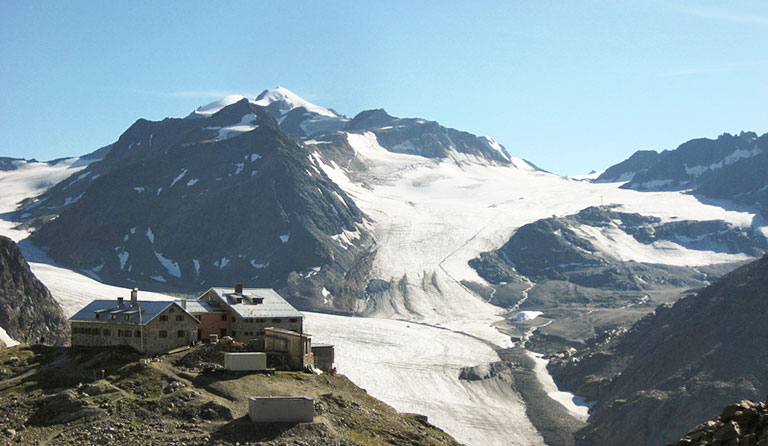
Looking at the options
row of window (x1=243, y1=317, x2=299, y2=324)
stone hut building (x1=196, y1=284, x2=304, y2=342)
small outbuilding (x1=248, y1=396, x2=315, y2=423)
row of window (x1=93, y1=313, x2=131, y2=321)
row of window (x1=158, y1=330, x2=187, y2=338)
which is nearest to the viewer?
small outbuilding (x1=248, y1=396, x2=315, y2=423)

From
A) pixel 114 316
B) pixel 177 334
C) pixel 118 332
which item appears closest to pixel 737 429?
pixel 177 334

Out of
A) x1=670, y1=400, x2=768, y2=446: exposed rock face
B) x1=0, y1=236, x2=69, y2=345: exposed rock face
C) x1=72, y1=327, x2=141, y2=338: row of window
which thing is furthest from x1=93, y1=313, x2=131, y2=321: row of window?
x1=0, y1=236, x2=69, y2=345: exposed rock face

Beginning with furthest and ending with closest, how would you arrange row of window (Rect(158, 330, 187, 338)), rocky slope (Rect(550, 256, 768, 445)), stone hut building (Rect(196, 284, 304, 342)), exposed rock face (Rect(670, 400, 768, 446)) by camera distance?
rocky slope (Rect(550, 256, 768, 445)) < stone hut building (Rect(196, 284, 304, 342)) < row of window (Rect(158, 330, 187, 338)) < exposed rock face (Rect(670, 400, 768, 446))

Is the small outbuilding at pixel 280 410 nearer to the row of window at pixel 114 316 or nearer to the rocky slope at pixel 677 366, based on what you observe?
the row of window at pixel 114 316

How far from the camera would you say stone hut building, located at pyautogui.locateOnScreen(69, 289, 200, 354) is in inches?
2896

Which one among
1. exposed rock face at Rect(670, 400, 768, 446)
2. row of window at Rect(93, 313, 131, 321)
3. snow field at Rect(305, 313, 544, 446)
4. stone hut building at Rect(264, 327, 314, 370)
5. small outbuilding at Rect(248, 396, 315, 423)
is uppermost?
row of window at Rect(93, 313, 131, 321)

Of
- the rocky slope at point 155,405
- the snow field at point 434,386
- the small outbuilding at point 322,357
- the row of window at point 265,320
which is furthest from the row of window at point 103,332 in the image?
the snow field at point 434,386

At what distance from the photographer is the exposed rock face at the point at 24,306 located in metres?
151

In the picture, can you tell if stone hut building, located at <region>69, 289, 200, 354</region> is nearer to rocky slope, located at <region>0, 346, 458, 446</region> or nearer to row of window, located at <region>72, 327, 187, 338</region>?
row of window, located at <region>72, 327, 187, 338</region>

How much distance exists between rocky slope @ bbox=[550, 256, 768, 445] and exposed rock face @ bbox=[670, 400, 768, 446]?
10166cm

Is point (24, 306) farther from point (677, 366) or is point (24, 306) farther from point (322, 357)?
point (677, 366)

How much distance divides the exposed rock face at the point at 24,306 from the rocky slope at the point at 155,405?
8102cm

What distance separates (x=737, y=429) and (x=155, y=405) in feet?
130

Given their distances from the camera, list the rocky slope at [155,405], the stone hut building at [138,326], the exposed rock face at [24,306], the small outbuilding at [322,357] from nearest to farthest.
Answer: the rocky slope at [155,405], the stone hut building at [138,326], the small outbuilding at [322,357], the exposed rock face at [24,306]
